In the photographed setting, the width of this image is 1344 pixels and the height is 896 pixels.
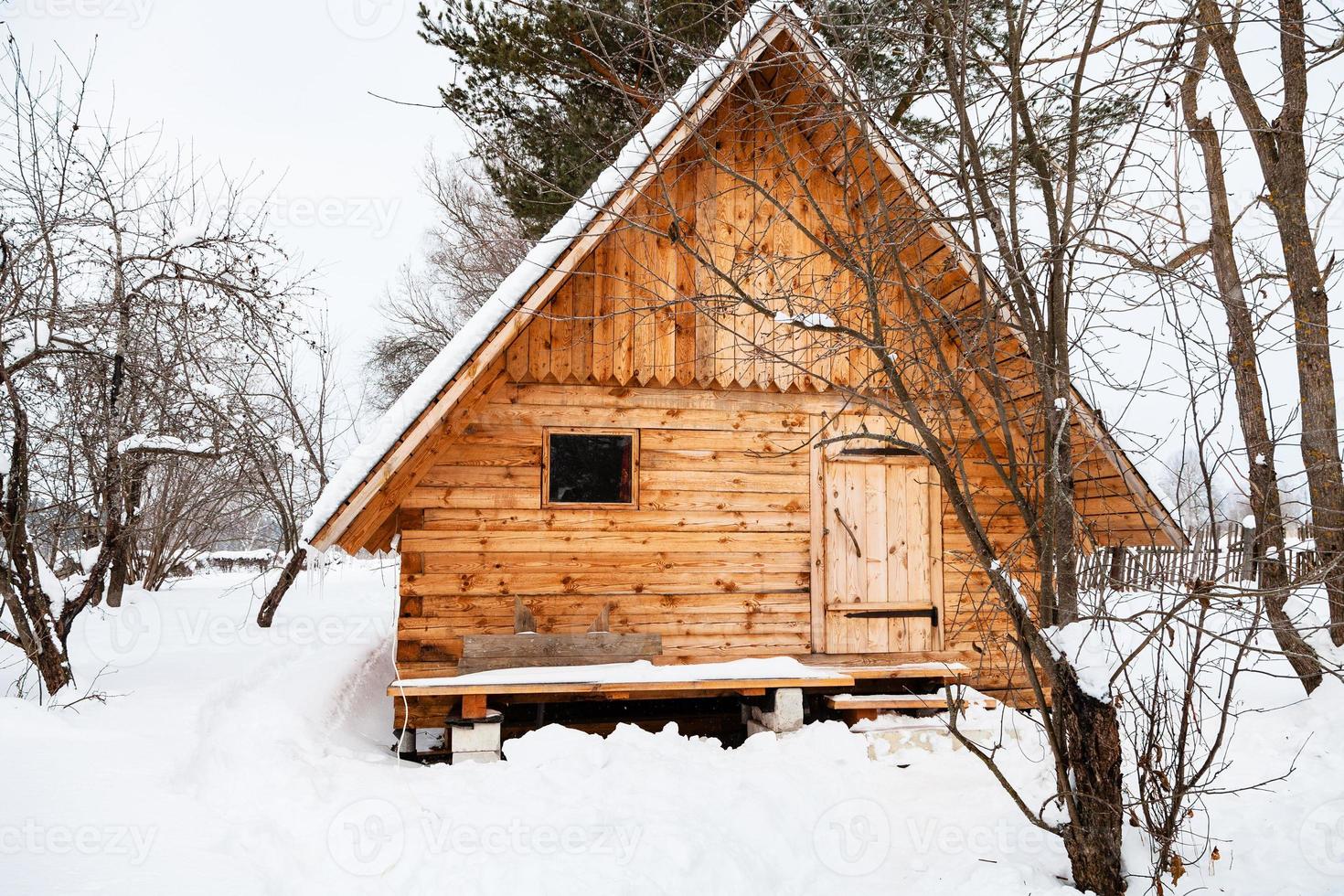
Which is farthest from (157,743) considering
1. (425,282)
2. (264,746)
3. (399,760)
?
(425,282)

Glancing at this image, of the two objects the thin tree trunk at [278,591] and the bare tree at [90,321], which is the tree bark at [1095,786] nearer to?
the bare tree at [90,321]

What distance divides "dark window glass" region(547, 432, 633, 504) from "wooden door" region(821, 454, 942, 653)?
6.09ft

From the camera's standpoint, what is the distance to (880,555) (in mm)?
7652

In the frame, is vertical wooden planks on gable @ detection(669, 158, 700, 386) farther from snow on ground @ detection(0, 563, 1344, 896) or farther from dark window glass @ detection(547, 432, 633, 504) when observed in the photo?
snow on ground @ detection(0, 563, 1344, 896)

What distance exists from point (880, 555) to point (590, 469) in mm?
2751

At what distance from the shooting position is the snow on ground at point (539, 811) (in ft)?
12.4

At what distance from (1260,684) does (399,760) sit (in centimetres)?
810

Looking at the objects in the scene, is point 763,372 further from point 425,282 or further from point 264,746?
point 425,282

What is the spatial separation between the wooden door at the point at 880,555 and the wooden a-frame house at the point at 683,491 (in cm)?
2

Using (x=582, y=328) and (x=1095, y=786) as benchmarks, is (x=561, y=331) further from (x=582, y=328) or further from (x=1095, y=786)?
(x=1095, y=786)

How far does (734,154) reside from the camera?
24.2 feet

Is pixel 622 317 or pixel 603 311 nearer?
pixel 603 311

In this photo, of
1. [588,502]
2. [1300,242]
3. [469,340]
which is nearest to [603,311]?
[469,340]

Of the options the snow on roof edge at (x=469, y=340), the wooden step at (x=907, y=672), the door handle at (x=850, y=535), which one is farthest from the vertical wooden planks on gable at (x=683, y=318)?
the wooden step at (x=907, y=672)
